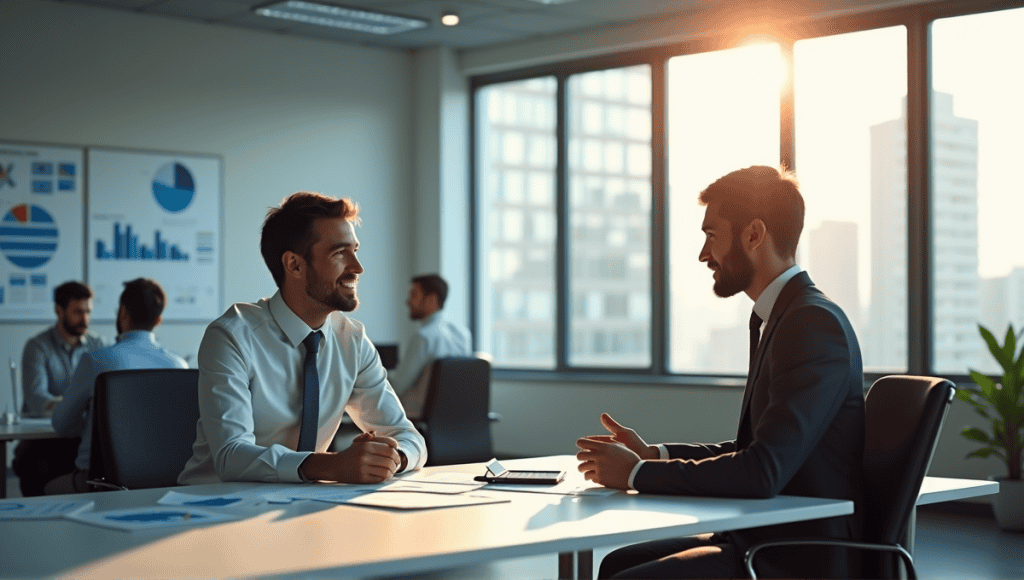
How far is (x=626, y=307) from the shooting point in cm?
767

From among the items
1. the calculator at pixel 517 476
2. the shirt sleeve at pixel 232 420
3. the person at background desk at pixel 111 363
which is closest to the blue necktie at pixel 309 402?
the shirt sleeve at pixel 232 420

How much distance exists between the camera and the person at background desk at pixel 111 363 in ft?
13.0

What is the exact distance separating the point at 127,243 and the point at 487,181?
265 centimetres

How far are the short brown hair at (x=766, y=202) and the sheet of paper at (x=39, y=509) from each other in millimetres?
1389

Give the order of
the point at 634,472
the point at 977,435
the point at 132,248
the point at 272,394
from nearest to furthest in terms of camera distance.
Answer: the point at 634,472
the point at 272,394
the point at 977,435
the point at 132,248

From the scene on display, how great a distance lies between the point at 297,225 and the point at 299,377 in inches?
15.0

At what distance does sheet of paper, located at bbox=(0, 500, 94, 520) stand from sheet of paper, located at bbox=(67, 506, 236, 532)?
4 cm

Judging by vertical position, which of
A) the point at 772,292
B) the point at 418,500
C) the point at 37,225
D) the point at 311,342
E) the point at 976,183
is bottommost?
the point at 418,500

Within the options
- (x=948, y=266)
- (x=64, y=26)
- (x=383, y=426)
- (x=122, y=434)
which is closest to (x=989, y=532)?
(x=948, y=266)

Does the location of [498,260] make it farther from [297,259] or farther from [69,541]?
[69,541]

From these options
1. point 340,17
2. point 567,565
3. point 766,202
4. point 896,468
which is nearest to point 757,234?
point 766,202

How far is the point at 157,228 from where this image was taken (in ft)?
23.8

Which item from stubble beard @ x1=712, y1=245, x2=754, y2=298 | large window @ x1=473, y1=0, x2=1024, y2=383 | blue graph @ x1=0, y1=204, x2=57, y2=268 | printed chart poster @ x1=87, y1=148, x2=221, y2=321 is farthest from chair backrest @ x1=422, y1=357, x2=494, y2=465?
stubble beard @ x1=712, y1=245, x2=754, y2=298

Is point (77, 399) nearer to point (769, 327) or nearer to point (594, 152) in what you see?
point (769, 327)
